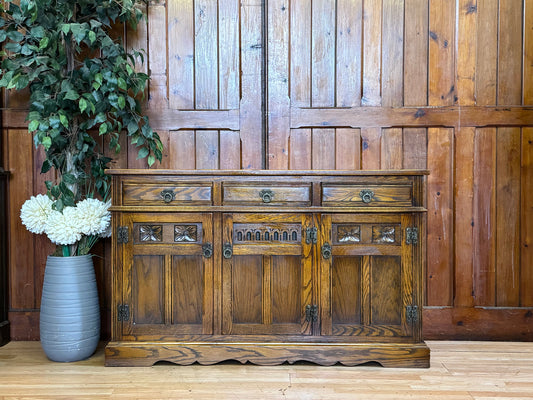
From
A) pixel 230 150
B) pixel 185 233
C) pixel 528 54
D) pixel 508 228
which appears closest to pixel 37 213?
pixel 185 233

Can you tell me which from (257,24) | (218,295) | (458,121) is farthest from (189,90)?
(458,121)

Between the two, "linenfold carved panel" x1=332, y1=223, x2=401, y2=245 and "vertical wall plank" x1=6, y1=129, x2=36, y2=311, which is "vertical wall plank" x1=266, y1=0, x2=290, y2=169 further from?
"vertical wall plank" x1=6, y1=129, x2=36, y2=311

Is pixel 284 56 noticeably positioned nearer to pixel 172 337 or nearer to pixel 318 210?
pixel 318 210

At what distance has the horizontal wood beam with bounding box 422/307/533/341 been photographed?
254cm

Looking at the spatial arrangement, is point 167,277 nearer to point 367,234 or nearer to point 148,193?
point 148,193

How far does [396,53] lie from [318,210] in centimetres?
115

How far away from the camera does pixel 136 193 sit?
209 centimetres

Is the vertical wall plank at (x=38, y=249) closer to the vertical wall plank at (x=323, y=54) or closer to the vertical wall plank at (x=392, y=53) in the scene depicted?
the vertical wall plank at (x=323, y=54)

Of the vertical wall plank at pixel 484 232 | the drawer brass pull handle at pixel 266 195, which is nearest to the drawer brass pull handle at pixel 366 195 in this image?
the drawer brass pull handle at pixel 266 195

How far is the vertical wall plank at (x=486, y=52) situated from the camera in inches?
99.6

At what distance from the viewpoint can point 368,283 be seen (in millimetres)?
2094

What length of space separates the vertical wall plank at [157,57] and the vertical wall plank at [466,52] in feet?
5.72

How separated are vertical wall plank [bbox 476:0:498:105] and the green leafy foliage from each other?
192 cm

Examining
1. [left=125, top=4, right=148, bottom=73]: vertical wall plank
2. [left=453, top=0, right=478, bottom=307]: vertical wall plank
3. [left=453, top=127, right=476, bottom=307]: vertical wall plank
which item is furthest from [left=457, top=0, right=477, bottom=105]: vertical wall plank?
[left=125, top=4, right=148, bottom=73]: vertical wall plank
